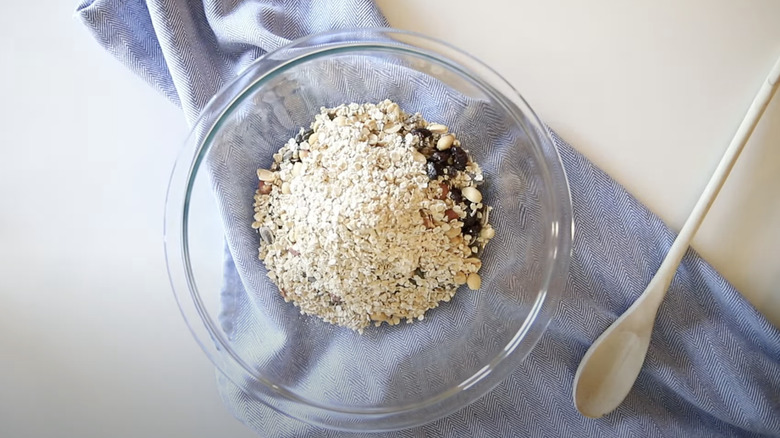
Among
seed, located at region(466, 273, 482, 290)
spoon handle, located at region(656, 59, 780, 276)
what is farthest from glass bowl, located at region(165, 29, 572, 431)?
spoon handle, located at region(656, 59, 780, 276)

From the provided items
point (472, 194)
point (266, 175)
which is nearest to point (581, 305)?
point (472, 194)

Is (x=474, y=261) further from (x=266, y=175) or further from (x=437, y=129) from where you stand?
(x=266, y=175)

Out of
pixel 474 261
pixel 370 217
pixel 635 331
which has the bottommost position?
pixel 635 331

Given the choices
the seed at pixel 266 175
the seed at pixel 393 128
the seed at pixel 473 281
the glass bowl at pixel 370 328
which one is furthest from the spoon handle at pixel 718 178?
the seed at pixel 266 175

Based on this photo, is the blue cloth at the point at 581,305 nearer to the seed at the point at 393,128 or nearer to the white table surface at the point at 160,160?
the white table surface at the point at 160,160

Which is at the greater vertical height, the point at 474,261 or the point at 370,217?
the point at 370,217

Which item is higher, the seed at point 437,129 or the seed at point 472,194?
the seed at point 437,129

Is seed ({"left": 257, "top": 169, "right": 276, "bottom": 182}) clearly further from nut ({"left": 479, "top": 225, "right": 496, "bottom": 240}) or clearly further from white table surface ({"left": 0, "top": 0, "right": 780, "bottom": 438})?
nut ({"left": 479, "top": 225, "right": 496, "bottom": 240})
